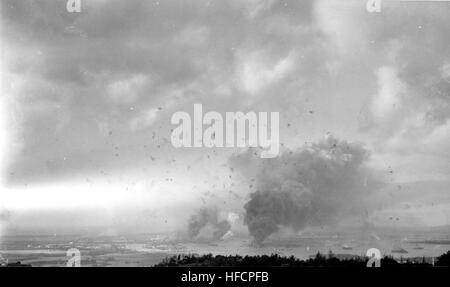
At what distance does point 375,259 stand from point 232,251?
2030mm

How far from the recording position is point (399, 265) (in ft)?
27.8

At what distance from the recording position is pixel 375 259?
859 cm

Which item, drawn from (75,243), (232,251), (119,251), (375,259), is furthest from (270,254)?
(75,243)
